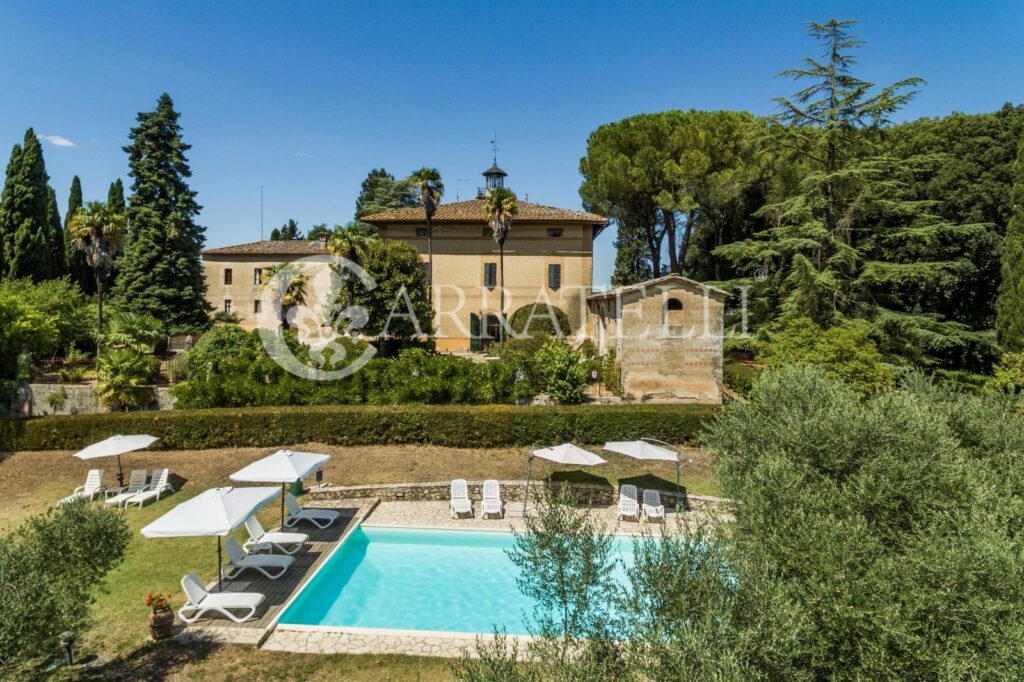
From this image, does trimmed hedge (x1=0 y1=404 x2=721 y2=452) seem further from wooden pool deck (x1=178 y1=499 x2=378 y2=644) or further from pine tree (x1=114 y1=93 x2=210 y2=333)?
pine tree (x1=114 y1=93 x2=210 y2=333)

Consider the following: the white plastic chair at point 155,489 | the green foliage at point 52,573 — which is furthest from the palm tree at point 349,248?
the green foliage at point 52,573

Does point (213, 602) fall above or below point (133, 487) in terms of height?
below

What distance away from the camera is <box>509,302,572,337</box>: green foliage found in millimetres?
33094

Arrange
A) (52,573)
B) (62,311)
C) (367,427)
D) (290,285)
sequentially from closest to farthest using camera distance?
(52,573), (367,427), (62,311), (290,285)

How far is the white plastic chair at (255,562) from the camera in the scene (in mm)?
10773

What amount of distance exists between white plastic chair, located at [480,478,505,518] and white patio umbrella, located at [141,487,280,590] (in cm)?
589

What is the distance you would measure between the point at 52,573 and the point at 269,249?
4109 centimetres

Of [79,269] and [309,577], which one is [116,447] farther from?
[79,269]

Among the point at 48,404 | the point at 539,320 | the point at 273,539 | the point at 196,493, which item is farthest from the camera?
the point at 539,320

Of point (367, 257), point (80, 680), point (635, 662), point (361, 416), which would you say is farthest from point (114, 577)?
point (367, 257)

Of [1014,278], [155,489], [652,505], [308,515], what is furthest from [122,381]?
[1014,278]

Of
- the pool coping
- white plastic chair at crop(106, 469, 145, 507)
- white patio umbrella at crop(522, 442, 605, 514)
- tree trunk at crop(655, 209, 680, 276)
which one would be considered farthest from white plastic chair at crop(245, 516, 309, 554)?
tree trunk at crop(655, 209, 680, 276)

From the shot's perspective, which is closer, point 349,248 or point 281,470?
point 281,470

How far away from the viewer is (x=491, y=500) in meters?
14.6
